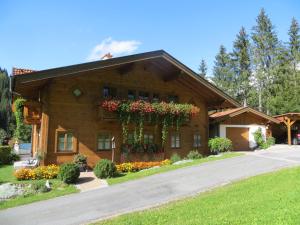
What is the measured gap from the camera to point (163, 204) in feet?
30.9

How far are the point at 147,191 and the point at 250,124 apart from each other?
1716 cm

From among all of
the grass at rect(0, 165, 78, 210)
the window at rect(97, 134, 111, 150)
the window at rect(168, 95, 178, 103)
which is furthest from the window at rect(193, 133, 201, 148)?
the grass at rect(0, 165, 78, 210)

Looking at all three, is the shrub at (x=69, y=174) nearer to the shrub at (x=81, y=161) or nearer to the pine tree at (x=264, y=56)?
the shrub at (x=81, y=161)

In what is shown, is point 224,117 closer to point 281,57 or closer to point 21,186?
point 21,186

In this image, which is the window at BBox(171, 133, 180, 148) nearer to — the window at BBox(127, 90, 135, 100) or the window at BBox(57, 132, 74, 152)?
the window at BBox(127, 90, 135, 100)

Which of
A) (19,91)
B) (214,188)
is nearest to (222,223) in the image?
(214,188)

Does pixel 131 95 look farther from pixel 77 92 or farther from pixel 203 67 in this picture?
pixel 203 67

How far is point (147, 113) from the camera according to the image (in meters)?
17.8

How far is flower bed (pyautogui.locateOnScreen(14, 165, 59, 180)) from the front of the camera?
13945 mm

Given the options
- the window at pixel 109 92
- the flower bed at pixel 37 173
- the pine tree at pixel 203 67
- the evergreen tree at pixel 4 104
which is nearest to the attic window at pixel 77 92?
the window at pixel 109 92

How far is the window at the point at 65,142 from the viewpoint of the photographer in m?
16.5

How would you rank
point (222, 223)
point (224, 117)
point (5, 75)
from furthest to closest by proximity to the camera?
point (5, 75)
point (224, 117)
point (222, 223)

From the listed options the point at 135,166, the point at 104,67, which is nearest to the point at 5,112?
the point at 104,67

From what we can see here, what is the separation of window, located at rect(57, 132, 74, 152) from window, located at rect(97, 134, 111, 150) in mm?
1664
